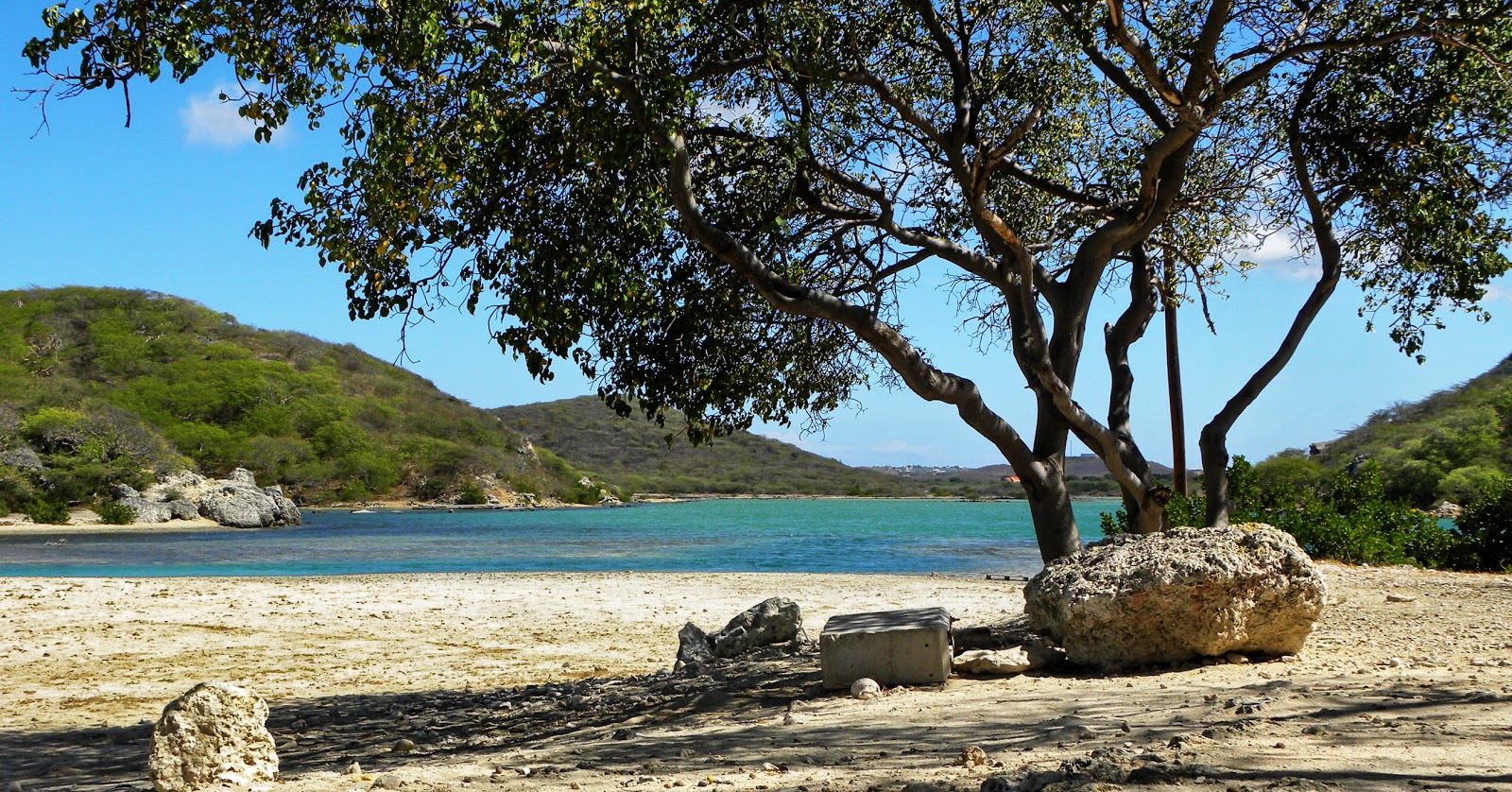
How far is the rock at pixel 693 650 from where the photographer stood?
10078mm

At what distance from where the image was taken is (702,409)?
9562 millimetres

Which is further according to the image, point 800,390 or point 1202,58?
point 800,390

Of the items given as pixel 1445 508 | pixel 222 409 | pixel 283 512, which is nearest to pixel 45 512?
pixel 283 512

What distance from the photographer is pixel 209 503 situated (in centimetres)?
5384

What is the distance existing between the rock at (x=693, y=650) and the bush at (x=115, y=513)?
46.9m

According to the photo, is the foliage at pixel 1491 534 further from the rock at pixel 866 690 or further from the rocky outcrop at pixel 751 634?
the rock at pixel 866 690

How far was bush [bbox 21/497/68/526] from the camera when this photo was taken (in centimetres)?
4662

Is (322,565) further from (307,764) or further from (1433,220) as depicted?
(1433,220)

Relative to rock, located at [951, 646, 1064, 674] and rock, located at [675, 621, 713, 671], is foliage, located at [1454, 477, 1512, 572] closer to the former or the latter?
rock, located at [951, 646, 1064, 674]

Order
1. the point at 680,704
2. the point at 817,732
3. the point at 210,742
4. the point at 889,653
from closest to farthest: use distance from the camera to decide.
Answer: the point at 210,742 < the point at 817,732 < the point at 889,653 < the point at 680,704

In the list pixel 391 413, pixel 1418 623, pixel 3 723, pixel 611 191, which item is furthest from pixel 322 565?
pixel 391 413

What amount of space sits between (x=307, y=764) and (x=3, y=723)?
361cm

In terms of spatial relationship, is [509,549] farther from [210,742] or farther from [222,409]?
[222,409]

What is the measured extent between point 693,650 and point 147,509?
48849 mm
